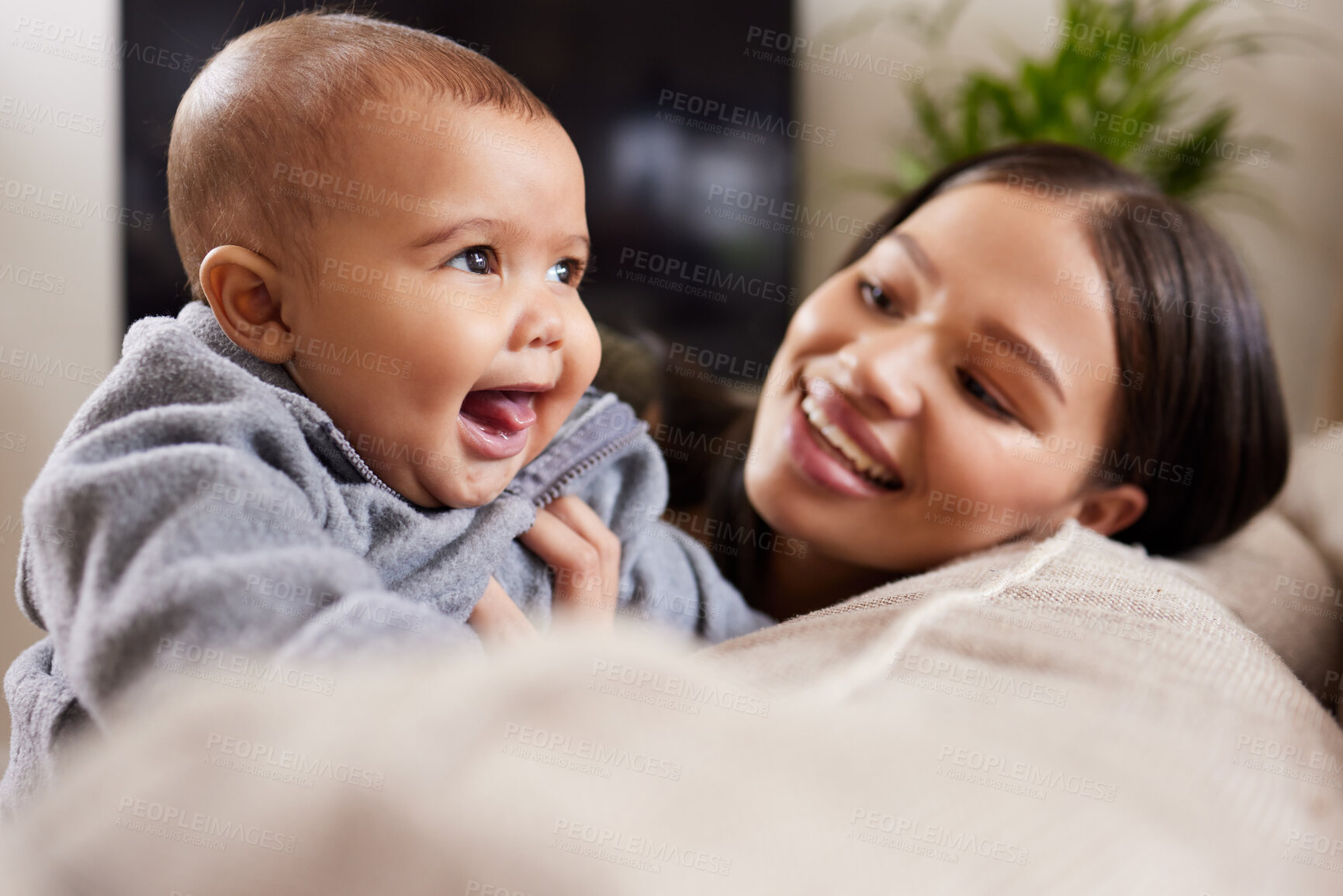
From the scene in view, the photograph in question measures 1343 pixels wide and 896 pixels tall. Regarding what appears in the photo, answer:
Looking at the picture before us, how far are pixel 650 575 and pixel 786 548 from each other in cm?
24

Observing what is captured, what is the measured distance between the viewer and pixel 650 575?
77 centimetres

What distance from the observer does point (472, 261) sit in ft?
1.66

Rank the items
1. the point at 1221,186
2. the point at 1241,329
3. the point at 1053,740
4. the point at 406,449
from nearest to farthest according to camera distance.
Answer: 1. the point at 1053,740
2. the point at 406,449
3. the point at 1241,329
4. the point at 1221,186

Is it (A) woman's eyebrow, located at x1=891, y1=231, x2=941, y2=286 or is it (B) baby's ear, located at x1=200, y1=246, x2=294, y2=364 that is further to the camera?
(A) woman's eyebrow, located at x1=891, y1=231, x2=941, y2=286

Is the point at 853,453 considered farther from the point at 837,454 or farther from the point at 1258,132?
the point at 1258,132

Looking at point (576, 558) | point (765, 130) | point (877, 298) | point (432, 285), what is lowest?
point (765, 130)

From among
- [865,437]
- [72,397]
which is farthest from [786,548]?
[72,397]

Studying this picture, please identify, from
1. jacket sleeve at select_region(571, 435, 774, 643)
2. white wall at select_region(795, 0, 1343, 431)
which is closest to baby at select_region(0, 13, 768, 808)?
jacket sleeve at select_region(571, 435, 774, 643)

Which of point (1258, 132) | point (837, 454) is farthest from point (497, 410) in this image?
point (1258, 132)

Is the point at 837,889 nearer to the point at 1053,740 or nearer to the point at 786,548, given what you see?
the point at 1053,740

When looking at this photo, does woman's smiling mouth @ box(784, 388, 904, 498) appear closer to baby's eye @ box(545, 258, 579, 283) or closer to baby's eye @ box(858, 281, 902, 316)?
baby's eye @ box(858, 281, 902, 316)

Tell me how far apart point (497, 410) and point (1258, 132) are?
105 inches

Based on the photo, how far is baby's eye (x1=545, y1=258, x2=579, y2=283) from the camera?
0.56 meters

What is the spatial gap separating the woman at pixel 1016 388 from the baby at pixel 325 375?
13.2 inches
